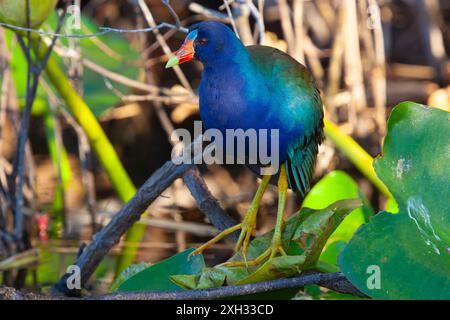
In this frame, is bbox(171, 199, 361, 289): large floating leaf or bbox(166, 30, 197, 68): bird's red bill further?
bbox(166, 30, 197, 68): bird's red bill

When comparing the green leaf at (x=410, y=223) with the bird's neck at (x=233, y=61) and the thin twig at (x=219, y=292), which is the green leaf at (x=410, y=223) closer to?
the thin twig at (x=219, y=292)

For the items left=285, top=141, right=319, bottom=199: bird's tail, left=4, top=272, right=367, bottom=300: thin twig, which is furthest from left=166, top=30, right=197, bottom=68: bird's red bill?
left=4, top=272, right=367, bottom=300: thin twig

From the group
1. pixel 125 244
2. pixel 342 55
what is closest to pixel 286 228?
pixel 125 244

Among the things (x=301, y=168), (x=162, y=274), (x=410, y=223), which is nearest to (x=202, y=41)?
(x=301, y=168)

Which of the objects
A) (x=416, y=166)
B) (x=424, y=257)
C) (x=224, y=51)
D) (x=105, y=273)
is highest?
(x=224, y=51)

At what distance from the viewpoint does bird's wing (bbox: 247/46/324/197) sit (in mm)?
1765

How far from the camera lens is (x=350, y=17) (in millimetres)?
3080

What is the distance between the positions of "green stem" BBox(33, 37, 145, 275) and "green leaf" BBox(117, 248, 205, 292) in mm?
702

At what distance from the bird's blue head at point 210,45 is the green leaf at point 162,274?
1.28 ft

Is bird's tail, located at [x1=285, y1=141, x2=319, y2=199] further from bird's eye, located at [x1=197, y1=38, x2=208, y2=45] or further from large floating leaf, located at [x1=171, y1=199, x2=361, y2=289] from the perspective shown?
bird's eye, located at [x1=197, y1=38, x2=208, y2=45]

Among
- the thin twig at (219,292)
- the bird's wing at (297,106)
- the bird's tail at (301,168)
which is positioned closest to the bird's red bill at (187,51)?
the bird's wing at (297,106)

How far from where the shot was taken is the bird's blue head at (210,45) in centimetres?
171
